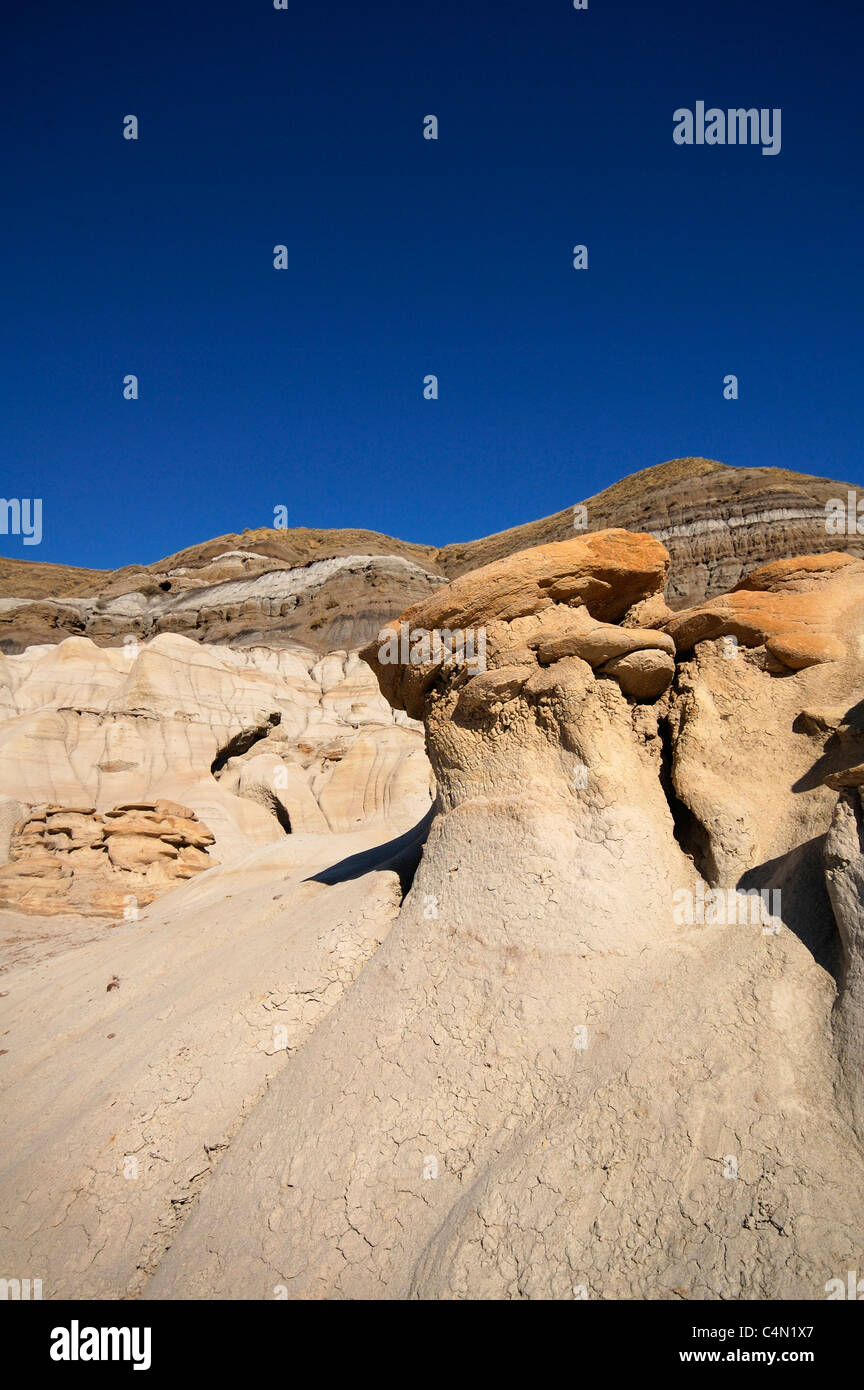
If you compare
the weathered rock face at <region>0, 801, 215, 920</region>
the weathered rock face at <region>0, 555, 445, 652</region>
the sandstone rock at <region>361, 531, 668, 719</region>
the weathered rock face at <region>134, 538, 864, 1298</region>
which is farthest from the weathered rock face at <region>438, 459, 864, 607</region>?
the weathered rock face at <region>134, 538, 864, 1298</region>

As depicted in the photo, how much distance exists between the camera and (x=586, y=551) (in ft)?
14.6

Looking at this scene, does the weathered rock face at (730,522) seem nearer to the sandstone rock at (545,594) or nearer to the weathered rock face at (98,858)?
the weathered rock face at (98,858)

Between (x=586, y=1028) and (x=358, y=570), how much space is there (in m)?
37.2

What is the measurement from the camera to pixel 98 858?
1141 cm

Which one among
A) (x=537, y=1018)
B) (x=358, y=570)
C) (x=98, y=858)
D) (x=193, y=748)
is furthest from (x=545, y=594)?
(x=358, y=570)

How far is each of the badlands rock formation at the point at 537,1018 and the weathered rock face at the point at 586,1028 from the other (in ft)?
0.04

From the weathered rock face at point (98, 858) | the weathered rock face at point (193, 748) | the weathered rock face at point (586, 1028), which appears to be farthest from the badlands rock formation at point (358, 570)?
the weathered rock face at point (586, 1028)

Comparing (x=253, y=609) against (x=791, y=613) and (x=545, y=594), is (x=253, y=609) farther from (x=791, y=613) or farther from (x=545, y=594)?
(x=791, y=613)

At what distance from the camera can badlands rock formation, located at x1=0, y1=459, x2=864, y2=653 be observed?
2486 cm

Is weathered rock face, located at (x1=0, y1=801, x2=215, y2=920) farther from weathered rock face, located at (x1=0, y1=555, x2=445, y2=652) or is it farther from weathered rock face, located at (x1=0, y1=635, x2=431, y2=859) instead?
weathered rock face, located at (x1=0, y1=555, x2=445, y2=652)

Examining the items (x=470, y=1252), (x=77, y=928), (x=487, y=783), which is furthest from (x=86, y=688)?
(x=470, y=1252)

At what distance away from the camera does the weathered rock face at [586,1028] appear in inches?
98.7
